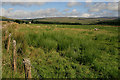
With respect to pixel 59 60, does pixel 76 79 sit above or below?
below

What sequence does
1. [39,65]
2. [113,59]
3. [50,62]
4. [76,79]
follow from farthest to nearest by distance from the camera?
[113,59] → [50,62] → [39,65] → [76,79]

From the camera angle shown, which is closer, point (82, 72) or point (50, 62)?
point (82, 72)

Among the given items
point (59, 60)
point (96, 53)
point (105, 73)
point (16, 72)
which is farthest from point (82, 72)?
point (16, 72)

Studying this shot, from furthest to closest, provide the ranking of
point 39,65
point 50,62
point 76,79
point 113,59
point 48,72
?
point 113,59 < point 50,62 < point 39,65 < point 48,72 < point 76,79

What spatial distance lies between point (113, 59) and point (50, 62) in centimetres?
248

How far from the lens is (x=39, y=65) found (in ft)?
10.6

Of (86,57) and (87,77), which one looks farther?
(86,57)

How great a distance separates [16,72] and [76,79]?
65.0 inches

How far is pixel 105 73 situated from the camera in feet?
9.38

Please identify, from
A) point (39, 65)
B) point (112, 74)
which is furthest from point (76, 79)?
point (39, 65)

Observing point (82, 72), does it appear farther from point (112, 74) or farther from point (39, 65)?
point (39, 65)

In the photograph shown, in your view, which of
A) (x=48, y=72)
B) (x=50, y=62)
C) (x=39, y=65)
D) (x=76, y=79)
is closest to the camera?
(x=76, y=79)

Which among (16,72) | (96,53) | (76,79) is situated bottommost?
(76,79)

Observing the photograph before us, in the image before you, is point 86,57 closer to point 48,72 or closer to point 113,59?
point 113,59
